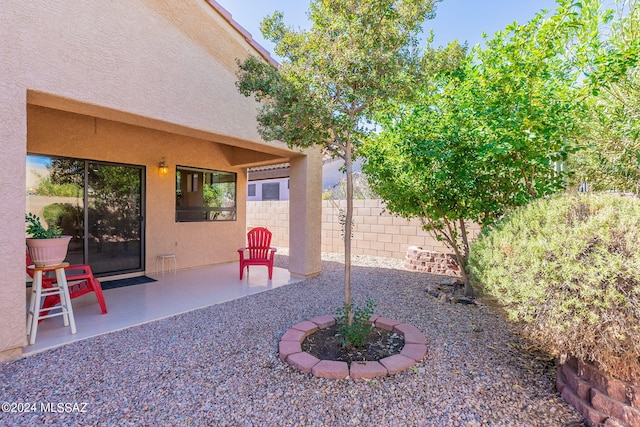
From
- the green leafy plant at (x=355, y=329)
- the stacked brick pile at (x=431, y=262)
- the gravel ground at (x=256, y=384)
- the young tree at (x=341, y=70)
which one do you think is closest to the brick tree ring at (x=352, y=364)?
the gravel ground at (x=256, y=384)

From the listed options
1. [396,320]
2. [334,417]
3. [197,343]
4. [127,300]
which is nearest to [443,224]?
[396,320]

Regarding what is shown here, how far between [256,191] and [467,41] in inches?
545

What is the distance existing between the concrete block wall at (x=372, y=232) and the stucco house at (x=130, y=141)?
275cm

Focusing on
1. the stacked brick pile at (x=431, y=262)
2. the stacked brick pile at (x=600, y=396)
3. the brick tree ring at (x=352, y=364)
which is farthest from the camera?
the stacked brick pile at (x=431, y=262)

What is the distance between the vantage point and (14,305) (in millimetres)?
2797

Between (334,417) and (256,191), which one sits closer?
(334,417)

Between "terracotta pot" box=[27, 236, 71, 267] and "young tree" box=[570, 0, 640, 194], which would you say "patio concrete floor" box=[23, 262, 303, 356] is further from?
"young tree" box=[570, 0, 640, 194]

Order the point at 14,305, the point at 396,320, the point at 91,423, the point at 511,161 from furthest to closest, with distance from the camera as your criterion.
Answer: the point at 396,320, the point at 511,161, the point at 14,305, the point at 91,423

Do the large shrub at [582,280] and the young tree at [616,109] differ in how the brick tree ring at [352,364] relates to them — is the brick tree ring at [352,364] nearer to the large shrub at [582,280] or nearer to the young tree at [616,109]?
the large shrub at [582,280]

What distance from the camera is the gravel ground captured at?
210 centimetres

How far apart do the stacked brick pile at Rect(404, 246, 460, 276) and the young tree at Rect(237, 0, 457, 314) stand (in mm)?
3928

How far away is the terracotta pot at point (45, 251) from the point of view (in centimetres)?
322

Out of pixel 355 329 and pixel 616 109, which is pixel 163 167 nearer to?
pixel 355 329

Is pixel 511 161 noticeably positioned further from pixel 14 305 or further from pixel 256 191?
pixel 256 191
